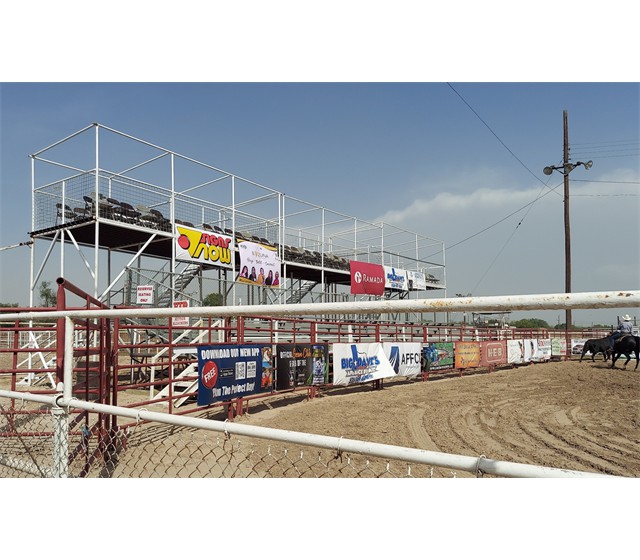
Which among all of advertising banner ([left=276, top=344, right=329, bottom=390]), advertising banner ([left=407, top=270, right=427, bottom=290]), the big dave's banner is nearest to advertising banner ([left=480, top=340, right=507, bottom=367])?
advertising banner ([left=276, top=344, right=329, bottom=390])

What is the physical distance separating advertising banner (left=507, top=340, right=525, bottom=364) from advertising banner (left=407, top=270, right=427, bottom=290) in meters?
8.65

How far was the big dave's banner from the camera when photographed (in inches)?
289

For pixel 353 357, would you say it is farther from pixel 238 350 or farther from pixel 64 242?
pixel 64 242

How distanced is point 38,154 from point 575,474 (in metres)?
16.1

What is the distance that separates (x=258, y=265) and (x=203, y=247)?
2379 mm

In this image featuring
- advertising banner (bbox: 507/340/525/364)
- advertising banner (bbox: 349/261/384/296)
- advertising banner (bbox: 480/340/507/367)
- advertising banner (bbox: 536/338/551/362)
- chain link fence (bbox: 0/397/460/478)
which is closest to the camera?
chain link fence (bbox: 0/397/460/478)

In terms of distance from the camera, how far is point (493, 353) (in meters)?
18.0

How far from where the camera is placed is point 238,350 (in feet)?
26.9

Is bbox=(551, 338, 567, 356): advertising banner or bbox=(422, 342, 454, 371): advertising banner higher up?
bbox=(422, 342, 454, 371): advertising banner

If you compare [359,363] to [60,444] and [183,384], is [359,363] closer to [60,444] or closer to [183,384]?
[183,384]

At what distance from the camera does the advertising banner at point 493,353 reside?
56.8ft

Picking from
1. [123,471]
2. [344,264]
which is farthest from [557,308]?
[344,264]

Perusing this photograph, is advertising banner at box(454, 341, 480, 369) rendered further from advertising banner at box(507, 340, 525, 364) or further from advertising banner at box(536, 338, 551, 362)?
advertising banner at box(536, 338, 551, 362)

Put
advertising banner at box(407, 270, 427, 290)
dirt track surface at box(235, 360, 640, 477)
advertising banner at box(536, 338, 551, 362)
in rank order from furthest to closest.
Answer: advertising banner at box(407, 270, 427, 290), advertising banner at box(536, 338, 551, 362), dirt track surface at box(235, 360, 640, 477)
